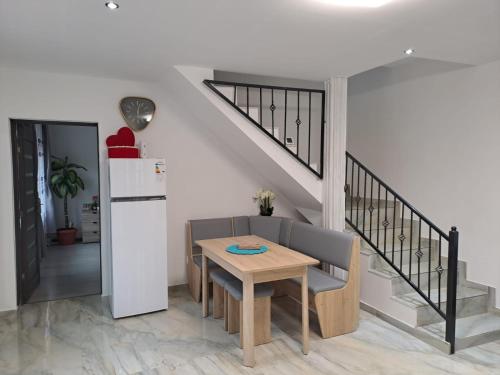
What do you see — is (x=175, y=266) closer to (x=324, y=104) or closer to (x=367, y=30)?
(x=324, y=104)

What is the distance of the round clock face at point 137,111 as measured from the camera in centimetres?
405

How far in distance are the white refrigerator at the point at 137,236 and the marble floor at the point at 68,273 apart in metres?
0.96

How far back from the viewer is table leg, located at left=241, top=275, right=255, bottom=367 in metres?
2.69

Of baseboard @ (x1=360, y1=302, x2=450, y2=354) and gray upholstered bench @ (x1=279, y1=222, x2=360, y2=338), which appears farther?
gray upholstered bench @ (x1=279, y1=222, x2=360, y2=338)

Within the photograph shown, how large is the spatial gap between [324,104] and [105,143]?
257 cm

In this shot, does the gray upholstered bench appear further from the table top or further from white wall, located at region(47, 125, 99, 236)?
white wall, located at region(47, 125, 99, 236)

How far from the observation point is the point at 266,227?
442 centimetres

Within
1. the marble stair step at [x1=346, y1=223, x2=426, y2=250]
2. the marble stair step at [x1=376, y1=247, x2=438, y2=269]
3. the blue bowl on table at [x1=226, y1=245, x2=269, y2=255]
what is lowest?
the marble stair step at [x1=376, y1=247, x2=438, y2=269]

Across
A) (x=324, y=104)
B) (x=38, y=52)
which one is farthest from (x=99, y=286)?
(x=324, y=104)

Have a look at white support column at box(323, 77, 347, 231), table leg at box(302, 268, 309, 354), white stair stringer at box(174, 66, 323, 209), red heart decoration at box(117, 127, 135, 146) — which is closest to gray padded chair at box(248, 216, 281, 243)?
white stair stringer at box(174, 66, 323, 209)

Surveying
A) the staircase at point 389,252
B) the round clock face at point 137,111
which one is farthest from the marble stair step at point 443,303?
the round clock face at point 137,111

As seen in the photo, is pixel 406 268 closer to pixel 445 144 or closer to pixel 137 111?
pixel 445 144

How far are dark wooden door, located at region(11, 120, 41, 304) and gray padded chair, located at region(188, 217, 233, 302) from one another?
182 cm

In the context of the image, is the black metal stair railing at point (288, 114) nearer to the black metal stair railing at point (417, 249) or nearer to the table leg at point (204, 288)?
the black metal stair railing at point (417, 249)
